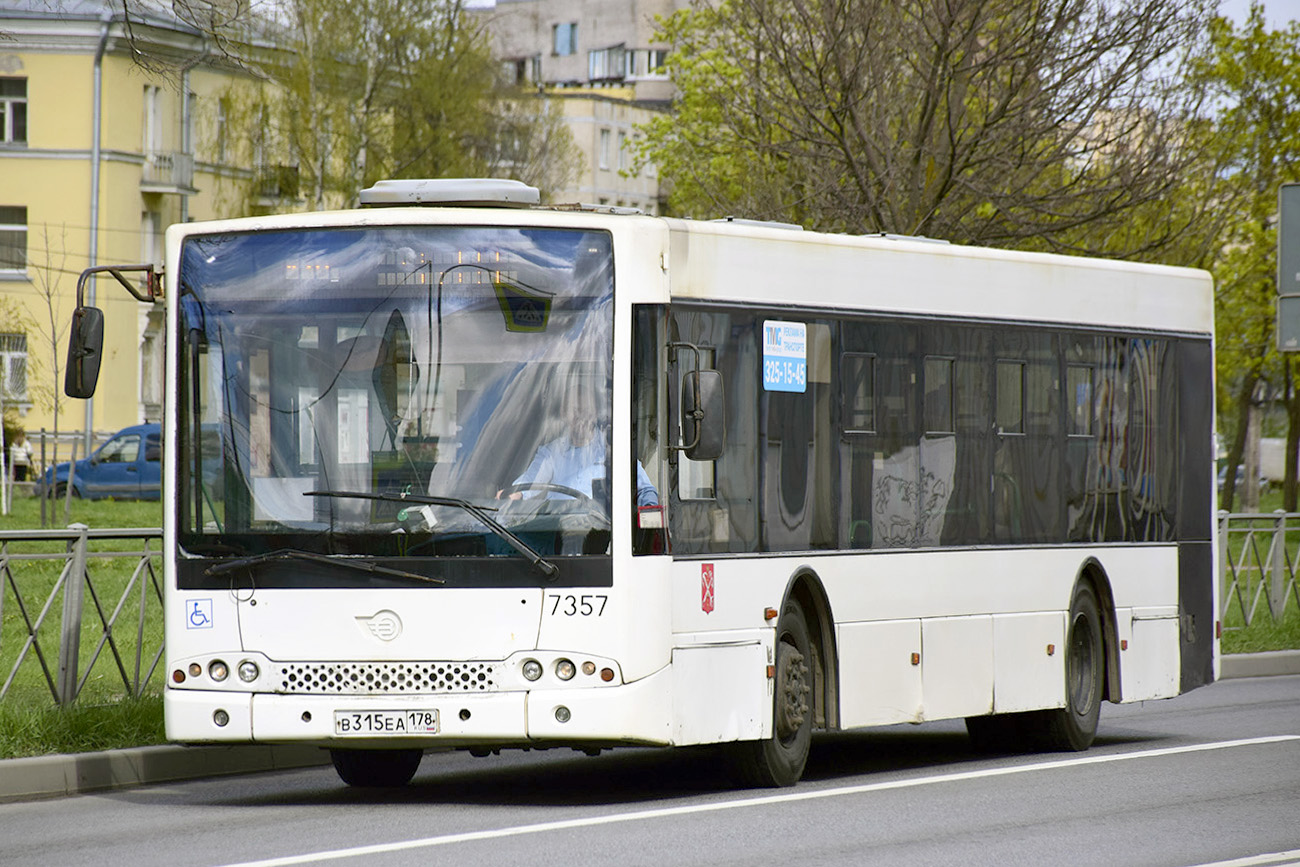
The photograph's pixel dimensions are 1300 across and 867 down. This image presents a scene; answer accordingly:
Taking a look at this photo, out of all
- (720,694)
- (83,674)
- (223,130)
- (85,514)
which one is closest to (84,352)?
(83,674)

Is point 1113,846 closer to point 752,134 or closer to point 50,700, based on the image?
point 50,700

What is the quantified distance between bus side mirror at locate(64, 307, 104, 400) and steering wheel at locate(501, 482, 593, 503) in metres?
2.08

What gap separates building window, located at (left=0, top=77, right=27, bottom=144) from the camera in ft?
191

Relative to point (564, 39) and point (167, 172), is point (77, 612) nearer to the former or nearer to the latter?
point (167, 172)

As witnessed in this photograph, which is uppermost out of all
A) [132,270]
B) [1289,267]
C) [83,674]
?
[1289,267]

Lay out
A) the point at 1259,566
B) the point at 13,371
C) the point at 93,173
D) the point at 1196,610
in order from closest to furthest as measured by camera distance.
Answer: the point at 1196,610 < the point at 1259,566 < the point at 13,371 < the point at 93,173

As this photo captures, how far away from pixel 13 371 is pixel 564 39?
234ft

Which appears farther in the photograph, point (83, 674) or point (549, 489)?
point (83, 674)

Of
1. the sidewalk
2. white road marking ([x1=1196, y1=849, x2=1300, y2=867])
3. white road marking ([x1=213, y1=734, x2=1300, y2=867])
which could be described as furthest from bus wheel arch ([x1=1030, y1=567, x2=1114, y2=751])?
white road marking ([x1=1196, y1=849, x2=1300, y2=867])

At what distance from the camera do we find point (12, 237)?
5831 centimetres

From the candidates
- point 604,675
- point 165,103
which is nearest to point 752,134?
point 604,675

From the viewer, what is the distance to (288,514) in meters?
11.2

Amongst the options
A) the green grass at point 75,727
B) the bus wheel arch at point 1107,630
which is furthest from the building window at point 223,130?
the green grass at point 75,727

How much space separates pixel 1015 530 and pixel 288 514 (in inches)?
198
